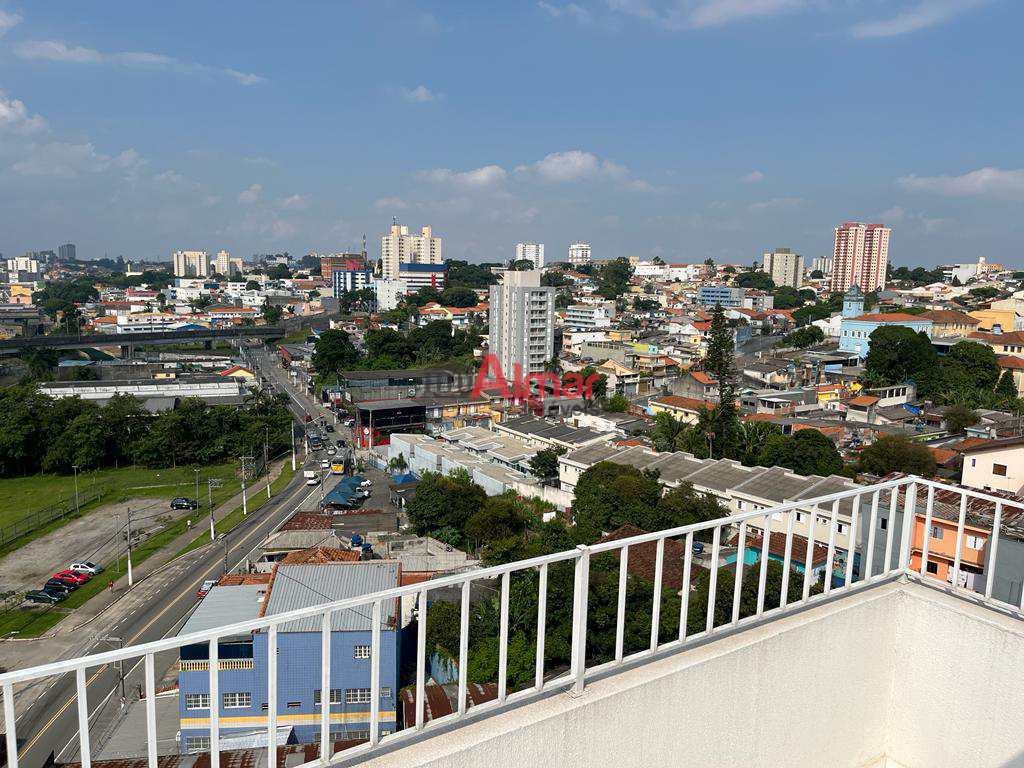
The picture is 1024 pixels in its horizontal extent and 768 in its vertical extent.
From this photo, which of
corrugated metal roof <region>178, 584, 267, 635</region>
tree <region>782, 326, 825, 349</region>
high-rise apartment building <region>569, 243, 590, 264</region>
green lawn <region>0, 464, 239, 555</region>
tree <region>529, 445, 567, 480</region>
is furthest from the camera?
high-rise apartment building <region>569, 243, 590, 264</region>

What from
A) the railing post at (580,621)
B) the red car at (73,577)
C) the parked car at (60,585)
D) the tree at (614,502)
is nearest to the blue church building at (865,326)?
the tree at (614,502)

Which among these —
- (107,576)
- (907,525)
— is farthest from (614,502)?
(907,525)

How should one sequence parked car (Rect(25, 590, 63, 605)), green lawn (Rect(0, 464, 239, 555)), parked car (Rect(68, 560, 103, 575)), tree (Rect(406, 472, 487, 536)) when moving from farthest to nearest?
green lawn (Rect(0, 464, 239, 555)), tree (Rect(406, 472, 487, 536)), parked car (Rect(68, 560, 103, 575)), parked car (Rect(25, 590, 63, 605))

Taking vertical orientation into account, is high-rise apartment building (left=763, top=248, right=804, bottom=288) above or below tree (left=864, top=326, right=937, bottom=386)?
above

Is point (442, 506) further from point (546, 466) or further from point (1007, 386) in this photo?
point (1007, 386)

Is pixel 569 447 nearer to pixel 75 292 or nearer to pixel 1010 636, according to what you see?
pixel 1010 636

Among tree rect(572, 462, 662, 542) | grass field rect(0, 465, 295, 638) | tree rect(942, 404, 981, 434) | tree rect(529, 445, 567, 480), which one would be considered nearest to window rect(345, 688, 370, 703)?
tree rect(572, 462, 662, 542)

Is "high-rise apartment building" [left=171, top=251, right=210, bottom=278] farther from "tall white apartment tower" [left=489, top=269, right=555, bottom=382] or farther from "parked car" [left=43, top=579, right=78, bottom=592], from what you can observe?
"parked car" [left=43, top=579, right=78, bottom=592]
